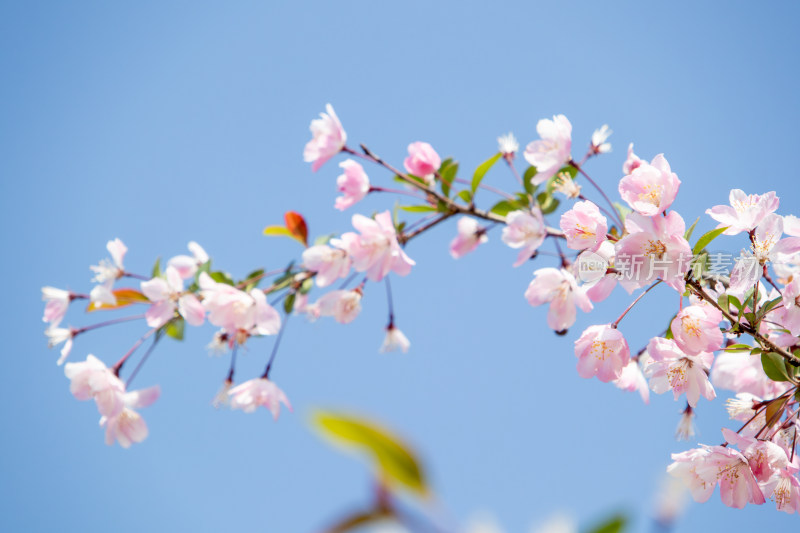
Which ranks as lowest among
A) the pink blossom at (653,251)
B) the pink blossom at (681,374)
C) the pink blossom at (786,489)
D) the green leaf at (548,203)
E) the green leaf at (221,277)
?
the pink blossom at (786,489)

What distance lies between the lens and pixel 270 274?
4.57ft

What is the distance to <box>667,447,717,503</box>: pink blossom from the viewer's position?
43.7 inches

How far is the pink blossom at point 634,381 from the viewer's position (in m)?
1.28

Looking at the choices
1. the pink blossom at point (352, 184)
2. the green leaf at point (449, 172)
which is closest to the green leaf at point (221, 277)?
the pink blossom at point (352, 184)

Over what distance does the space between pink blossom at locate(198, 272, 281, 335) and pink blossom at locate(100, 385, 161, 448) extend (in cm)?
27

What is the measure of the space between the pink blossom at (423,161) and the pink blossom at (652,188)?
54 cm

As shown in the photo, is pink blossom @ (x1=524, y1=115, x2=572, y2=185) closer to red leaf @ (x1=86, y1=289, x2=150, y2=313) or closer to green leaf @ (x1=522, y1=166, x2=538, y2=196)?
green leaf @ (x1=522, y1=166, x2=538, y2=196)

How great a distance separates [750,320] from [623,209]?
321 millimetres

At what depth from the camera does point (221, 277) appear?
1348mm

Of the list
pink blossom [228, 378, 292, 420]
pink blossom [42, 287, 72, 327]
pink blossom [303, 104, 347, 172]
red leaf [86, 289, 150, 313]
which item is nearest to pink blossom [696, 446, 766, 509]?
pink blossom [228, 378, 292, 420]

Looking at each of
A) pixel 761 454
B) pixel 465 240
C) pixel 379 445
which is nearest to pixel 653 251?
pixel 761 454

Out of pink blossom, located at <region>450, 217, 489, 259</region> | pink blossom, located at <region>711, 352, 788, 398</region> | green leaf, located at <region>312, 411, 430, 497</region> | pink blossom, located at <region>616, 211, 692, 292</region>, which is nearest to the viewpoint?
green leaf, located at <region>312, 411, 430, 497</region>

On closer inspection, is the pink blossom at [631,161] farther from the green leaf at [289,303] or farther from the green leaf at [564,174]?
the green leaf at [289,303]

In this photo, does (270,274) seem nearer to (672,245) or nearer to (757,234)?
(672,245)
